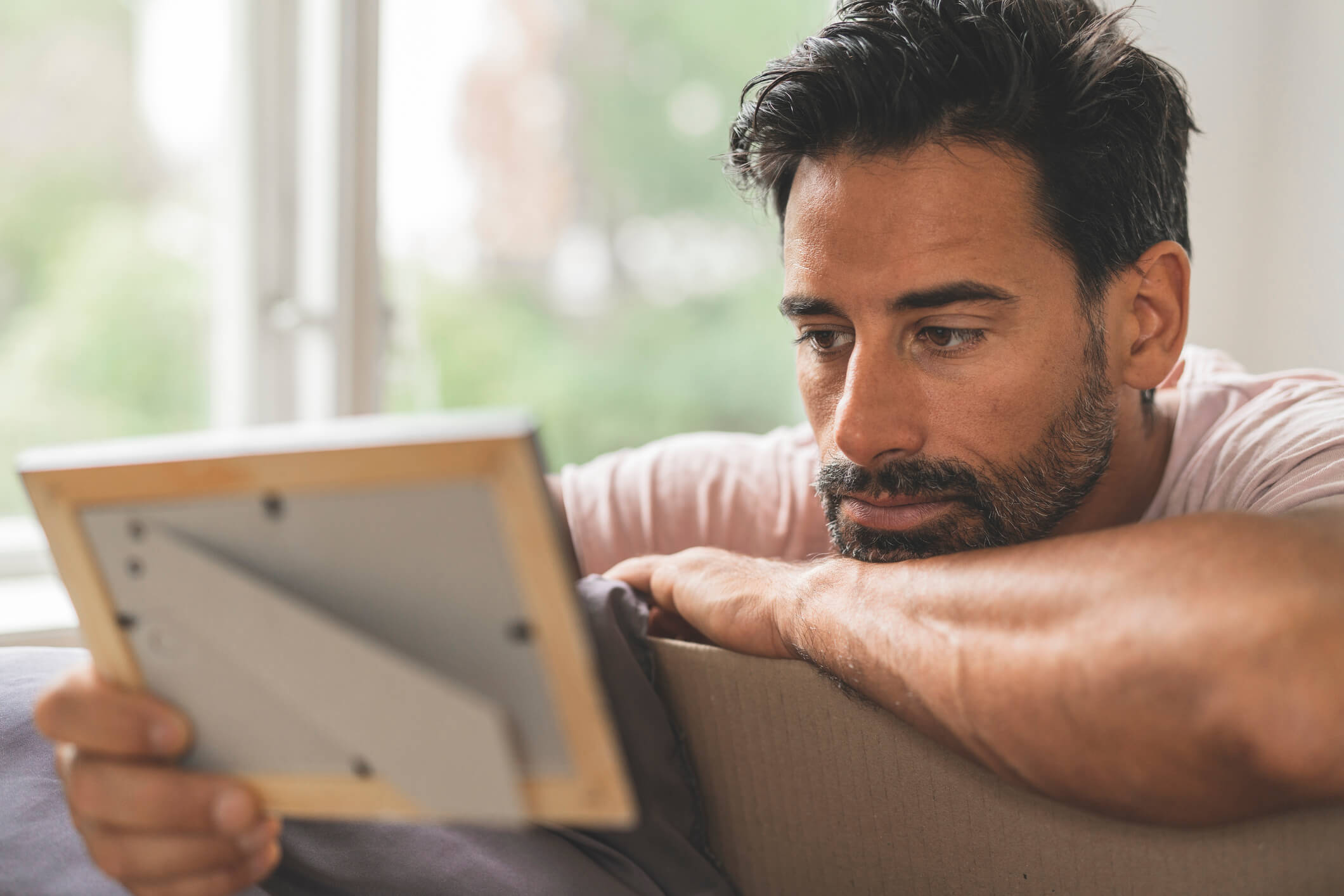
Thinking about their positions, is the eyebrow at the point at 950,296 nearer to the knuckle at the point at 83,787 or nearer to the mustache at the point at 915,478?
the mustache at the point at 915,478

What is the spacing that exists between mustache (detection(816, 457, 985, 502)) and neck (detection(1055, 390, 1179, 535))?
0.22m

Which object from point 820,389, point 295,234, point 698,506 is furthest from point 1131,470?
point 295,234

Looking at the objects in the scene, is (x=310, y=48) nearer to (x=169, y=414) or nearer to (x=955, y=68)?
(x=169, y=414)

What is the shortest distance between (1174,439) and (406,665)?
947mm

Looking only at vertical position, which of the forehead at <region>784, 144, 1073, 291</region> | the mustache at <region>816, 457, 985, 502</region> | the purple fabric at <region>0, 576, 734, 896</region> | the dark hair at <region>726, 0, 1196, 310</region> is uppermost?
the dark hair at <region>726, 0, 1196, 310</region>

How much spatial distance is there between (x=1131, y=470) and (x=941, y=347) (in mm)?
345

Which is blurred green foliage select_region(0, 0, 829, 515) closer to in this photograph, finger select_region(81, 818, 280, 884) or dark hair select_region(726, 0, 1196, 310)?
dark hair select_region(726, 0, 1196, 310)

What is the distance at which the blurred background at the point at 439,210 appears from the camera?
1633 mm

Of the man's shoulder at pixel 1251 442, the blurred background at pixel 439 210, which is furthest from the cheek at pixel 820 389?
the blurred background at pixel 439 210

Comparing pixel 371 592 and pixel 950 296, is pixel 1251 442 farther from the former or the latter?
pixel 371 592

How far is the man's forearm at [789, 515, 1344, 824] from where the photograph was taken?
1.64 feet

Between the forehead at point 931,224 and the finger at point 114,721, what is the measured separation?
67 centimetres

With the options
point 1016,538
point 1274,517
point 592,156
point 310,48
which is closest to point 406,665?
point 1274,517

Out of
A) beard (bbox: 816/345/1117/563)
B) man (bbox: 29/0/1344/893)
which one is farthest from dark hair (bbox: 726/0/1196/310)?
beard (bbox: 816/345/1117/563)
